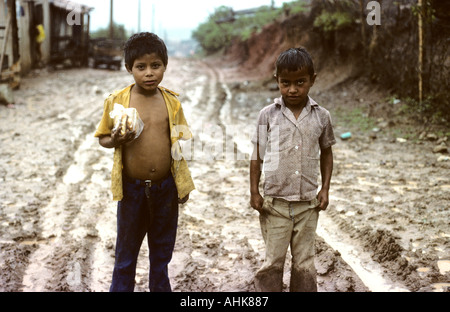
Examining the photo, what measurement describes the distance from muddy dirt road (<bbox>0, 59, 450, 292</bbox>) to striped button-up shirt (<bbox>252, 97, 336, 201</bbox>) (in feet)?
2.97

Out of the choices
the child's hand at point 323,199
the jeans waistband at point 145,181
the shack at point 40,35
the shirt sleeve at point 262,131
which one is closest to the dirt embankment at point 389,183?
the child's hand at point 323,199

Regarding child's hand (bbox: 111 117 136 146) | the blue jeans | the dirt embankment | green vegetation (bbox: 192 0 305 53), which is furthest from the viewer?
green vegetation (bbox: 192 0 305 53)

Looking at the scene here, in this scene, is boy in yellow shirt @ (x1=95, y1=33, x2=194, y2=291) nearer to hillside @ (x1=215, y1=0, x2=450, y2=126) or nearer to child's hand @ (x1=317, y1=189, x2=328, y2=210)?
child's hand @ (x1=317, y1=189, x2=328, y2=210)

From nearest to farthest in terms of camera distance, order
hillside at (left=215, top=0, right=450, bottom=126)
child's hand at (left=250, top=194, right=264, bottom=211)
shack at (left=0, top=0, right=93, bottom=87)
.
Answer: child's hand at (left=250, top=194, right=264, bottom=211), hillside at (left=215, top=0, right=450, bottom=126), shack at (left=0, top=0, right=93, bottom=87)

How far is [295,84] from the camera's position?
242 cm

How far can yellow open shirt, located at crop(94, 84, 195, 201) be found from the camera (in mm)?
2357

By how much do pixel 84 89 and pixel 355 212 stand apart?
989cm

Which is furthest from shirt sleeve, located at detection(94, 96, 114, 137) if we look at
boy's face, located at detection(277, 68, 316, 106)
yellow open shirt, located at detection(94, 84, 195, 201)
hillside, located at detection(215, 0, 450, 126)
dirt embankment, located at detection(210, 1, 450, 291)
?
hillside, located at detection(215, 0, 450, 126)

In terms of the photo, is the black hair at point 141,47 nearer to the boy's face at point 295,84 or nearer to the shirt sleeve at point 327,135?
the boy's face at point 295,84

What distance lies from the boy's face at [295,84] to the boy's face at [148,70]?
623mm

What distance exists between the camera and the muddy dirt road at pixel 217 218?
3.15 metres

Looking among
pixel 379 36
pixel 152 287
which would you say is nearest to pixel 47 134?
pixel 152 287

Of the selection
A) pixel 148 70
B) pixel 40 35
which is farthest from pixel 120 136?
pixel 40 35

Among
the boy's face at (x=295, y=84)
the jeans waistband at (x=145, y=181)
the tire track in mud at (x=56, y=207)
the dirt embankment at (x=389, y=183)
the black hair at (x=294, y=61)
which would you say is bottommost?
the tire track in mud at (x=56, y=207)
